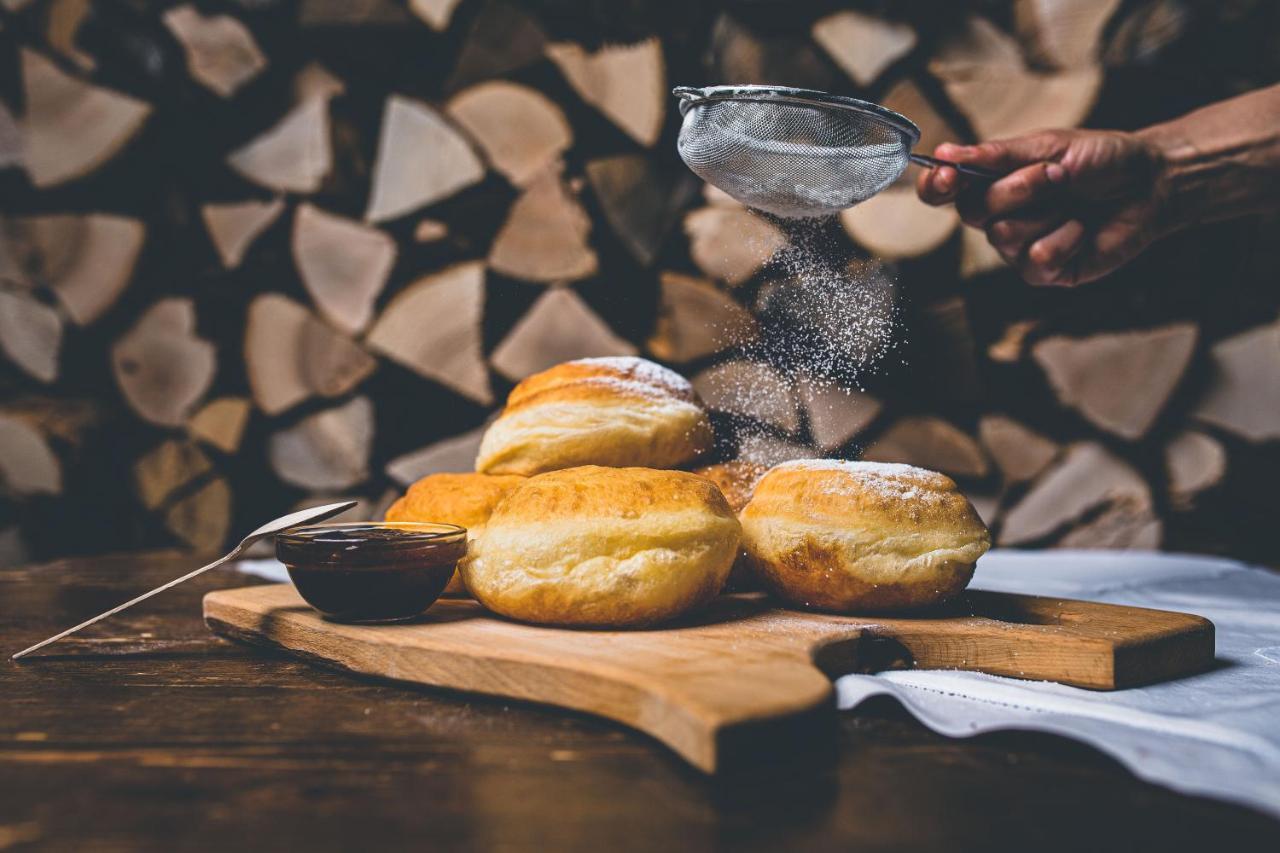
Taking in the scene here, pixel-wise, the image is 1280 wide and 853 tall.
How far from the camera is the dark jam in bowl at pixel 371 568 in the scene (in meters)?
0.98

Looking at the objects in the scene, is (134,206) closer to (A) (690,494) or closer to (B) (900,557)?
(A) (690,494)

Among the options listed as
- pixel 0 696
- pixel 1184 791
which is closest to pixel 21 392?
pixel 0 696

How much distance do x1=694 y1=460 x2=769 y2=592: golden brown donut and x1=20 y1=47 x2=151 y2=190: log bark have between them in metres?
1.97

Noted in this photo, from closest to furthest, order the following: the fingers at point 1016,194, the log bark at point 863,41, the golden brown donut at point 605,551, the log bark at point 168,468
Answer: the golden brown donut at point 605,551
the fingers at point 1016,194
the log bark at point 863,41
the log bark at point 168,468

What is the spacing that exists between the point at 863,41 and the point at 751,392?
879 millimetres

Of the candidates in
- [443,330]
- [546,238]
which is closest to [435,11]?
[546,238]

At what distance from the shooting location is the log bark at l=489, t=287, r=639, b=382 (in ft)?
7.45

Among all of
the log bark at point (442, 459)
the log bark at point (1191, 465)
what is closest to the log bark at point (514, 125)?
the log bark at point (442, 459)

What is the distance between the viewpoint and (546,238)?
2.29 metres

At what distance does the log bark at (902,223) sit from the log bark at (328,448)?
131 centimetres

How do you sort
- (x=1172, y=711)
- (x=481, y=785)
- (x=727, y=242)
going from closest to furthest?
(x=481, y=785)
(x=1172, y=711)
(x=727, y=242)

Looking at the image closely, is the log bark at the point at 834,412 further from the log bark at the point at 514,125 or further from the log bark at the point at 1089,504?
the log bark at the point at 514,125

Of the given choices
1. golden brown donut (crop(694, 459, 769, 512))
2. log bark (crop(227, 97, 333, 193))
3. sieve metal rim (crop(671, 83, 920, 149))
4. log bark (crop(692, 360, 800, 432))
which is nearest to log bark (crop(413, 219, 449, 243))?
log bark (crop(227, 97, 333, 193))

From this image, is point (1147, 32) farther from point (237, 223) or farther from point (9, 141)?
point (9, 141)
